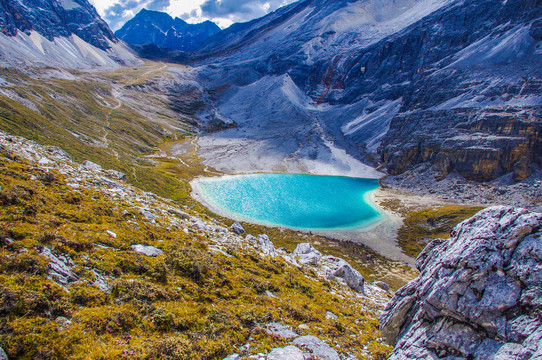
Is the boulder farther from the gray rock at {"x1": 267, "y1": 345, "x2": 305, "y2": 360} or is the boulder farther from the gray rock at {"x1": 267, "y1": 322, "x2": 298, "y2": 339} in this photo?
the gray rock at {"x1": 267, "y1": 345, "x2": 305, "y2": 360}

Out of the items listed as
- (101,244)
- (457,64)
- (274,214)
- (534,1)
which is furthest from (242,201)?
(534,1)

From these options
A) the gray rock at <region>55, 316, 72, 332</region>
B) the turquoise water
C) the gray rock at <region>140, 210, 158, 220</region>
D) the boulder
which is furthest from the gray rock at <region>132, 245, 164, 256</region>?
the turquoise water

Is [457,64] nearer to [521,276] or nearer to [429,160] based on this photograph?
[429,160]

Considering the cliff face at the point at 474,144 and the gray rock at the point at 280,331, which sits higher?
the cliff face at the point at 474,144

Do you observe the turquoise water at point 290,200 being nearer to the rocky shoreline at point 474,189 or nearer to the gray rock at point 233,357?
the rocky shoreline at point 474,189

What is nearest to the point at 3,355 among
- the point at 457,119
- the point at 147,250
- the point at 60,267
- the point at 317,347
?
the point at 60,267

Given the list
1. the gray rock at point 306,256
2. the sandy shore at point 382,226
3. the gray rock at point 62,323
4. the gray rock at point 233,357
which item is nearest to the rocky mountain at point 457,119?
the sandy shore at point 382,226
